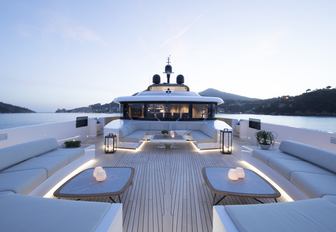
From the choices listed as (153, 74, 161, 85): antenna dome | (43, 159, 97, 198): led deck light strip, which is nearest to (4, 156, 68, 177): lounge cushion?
(43, 159, 97, 198): led deck light strip

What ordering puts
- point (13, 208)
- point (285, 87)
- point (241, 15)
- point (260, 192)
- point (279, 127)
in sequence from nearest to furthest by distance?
point (13, 208) < point (260, 192) < point (279, 127) < point (241, 15) < point (285, 87)

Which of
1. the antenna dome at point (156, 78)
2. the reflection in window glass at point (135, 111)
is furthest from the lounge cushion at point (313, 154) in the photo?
the antenna dome at point (156, 78)

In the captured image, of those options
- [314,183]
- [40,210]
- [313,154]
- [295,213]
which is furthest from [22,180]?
[313,154]

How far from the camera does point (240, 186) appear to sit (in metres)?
2.29

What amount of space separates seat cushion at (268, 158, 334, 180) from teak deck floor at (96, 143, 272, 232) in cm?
Result: 63

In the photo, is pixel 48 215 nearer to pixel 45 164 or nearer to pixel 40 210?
pixel 40 210

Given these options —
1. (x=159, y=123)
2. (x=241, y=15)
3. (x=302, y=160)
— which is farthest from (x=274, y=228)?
(x=241, y=15)

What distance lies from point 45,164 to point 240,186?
2695 millimetres

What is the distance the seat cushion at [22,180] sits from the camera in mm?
1927

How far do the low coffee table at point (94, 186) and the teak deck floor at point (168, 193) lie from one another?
1.03ft

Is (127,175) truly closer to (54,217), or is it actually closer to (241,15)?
(54,217)

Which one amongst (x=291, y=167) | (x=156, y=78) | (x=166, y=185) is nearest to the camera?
(x=291, y=167)

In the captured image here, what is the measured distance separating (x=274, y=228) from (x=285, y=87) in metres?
67.4

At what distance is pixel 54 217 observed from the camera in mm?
1363
